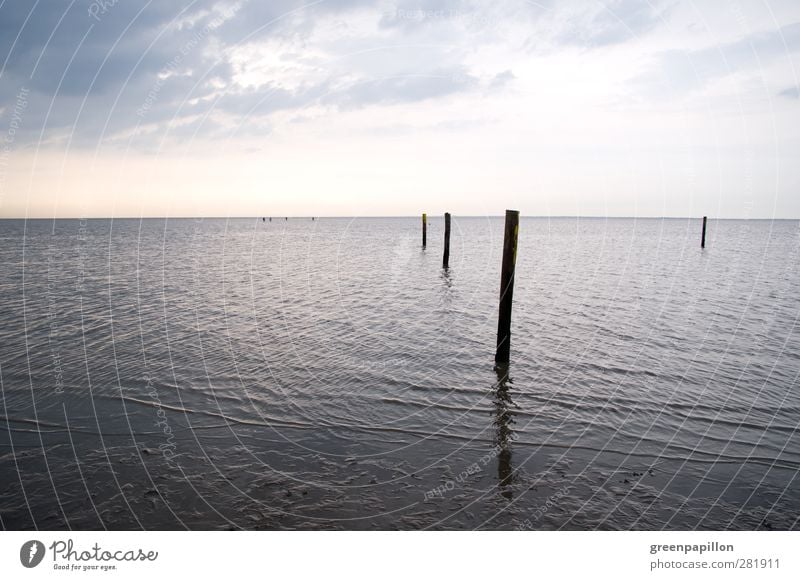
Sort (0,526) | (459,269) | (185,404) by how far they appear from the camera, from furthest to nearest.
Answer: (459,269)
(185,404)
(0,526)

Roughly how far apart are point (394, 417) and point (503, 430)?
223 centimetres

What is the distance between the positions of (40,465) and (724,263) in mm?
50201

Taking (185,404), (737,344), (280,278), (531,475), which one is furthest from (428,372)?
(280,278)

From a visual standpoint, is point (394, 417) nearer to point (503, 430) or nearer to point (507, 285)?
point (503, 430)

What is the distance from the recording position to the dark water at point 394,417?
6426 millimetres

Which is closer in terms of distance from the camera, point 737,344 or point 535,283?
point 737,344

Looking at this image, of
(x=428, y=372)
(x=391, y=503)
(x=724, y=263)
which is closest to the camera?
(x=391, y=503)

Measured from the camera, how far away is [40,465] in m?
7.25

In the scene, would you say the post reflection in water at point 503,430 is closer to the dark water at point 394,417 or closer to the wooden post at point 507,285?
the dark water at point 394,417

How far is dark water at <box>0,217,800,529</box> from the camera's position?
21.1 feet

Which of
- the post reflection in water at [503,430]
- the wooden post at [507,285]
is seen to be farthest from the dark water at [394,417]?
the wooden post at [507,285]

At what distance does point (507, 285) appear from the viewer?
12.6 m
